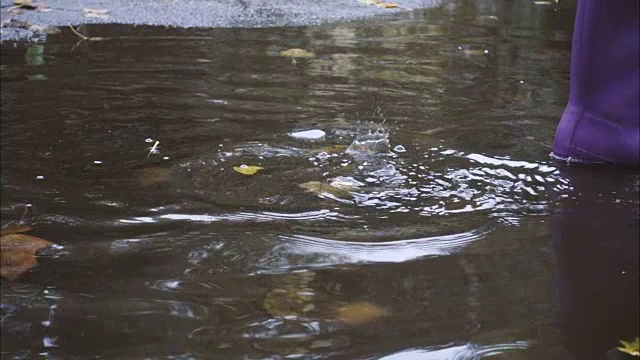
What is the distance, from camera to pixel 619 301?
150cm

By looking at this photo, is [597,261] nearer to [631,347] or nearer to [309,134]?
[631,347]

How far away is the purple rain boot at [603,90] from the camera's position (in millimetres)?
2145

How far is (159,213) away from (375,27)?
232 cm

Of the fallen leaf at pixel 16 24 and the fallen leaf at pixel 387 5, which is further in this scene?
the fallen leaf at pixel 387 5

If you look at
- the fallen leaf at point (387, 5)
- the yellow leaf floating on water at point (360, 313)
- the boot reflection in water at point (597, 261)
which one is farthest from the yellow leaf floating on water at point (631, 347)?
the fallen leaf at point (387, 5)

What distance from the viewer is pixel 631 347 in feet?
4.39

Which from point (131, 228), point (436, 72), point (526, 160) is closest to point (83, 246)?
point (131, 228)

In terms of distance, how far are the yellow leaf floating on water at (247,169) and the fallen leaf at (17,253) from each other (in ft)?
1.81

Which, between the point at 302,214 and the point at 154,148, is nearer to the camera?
the point at 302,214

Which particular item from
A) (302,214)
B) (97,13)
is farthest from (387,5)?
(302,214)

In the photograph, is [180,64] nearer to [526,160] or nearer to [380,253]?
[526,160]

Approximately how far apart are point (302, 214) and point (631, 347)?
29.5 inches

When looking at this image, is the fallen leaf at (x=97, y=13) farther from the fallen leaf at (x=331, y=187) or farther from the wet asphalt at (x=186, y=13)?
the fallen leaf at (x=331, y=187)

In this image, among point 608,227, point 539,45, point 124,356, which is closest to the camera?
point 124,356
